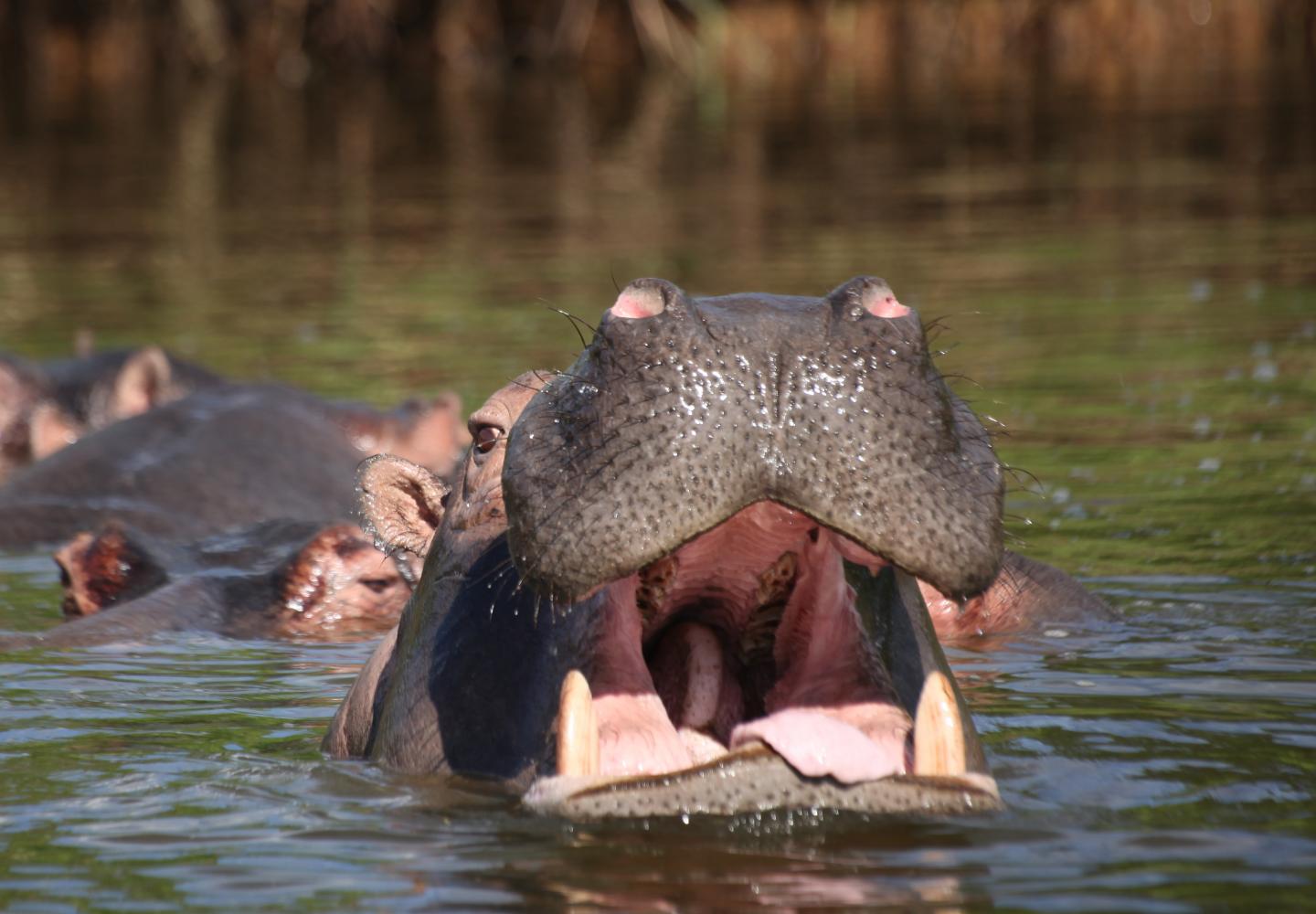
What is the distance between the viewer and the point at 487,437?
4355mm

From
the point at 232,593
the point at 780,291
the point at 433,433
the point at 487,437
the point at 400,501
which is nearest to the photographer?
the point at 487,437

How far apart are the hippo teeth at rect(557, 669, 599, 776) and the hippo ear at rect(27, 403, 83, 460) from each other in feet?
21.6

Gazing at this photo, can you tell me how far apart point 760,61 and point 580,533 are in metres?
32.6

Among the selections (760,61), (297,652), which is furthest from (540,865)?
(760,61)

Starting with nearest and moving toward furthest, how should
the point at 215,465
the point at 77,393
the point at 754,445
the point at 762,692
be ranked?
the point at 754,445
the point at 762,692
the point at 215,465
the point at 77,393

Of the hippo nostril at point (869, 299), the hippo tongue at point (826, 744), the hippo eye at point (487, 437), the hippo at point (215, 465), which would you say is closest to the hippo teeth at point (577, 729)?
the hippo tongue at point (826, 744)

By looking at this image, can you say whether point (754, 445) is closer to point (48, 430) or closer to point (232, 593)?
point (232, 593)

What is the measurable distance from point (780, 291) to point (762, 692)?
894 centimetres

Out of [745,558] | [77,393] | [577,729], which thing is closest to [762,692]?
[745,558]

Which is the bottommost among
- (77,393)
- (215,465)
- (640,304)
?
(640,304)

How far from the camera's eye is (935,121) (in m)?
24.5

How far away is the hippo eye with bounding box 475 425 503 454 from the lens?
4340mm

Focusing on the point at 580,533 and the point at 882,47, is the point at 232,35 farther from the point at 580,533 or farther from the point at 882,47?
the point at 580,533

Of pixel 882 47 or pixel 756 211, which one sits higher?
pixel 882 47
